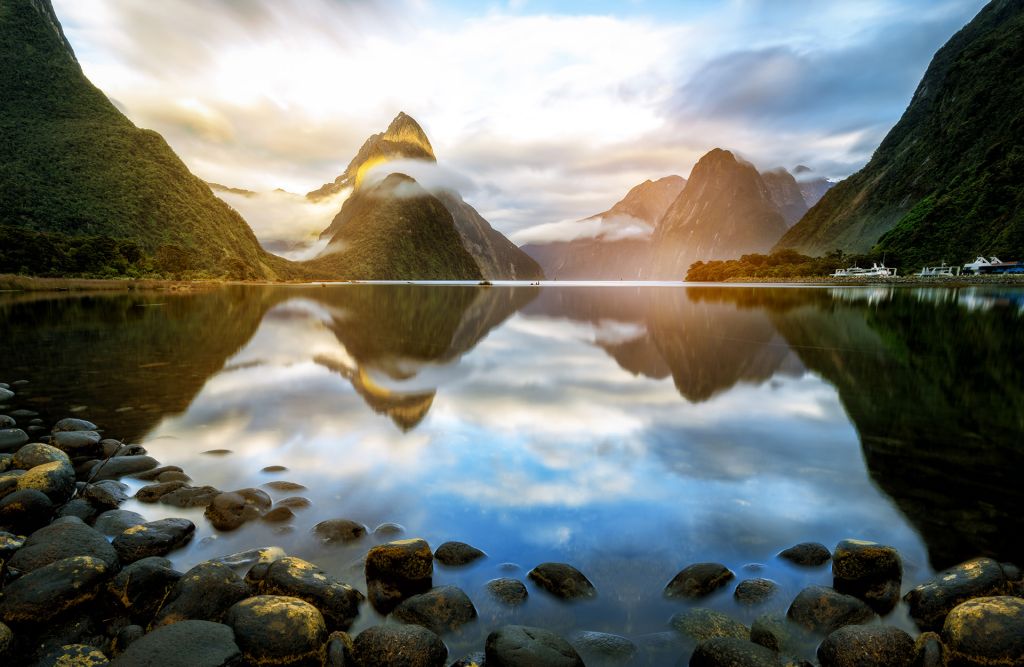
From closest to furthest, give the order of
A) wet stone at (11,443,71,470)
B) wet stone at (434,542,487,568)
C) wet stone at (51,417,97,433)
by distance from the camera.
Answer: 1. wet stone at (434,542,487,568)
2. wet stone at (11,443,71,470)
3. wet stone at (51,417,97,433)

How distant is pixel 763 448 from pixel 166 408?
62.5 feet

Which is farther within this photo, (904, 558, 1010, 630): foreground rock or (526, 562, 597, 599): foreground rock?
(526, 562, 597, 599): foreground rock

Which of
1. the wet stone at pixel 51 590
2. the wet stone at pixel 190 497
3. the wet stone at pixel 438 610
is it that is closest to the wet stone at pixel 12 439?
the wet stone at pixel 190 497

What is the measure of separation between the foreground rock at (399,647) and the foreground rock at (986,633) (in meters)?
6.03

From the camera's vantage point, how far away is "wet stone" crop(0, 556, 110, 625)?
20.9 ft

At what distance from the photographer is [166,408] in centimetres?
1773

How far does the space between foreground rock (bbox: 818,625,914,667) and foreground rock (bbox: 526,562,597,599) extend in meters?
2.98

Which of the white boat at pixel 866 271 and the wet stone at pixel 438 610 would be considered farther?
the white boat at pixel 866 271

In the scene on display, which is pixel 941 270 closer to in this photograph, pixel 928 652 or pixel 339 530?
pixel 928 652

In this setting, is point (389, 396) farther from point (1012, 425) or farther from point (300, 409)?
point (1012, 425)

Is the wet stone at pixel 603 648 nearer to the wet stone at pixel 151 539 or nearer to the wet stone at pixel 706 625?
the wet stone at pixel 706 625

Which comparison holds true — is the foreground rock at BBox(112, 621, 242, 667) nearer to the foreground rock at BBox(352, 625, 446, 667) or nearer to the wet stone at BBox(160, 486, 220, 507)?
the foreground rock at BBox(352, 625, 446, 667)

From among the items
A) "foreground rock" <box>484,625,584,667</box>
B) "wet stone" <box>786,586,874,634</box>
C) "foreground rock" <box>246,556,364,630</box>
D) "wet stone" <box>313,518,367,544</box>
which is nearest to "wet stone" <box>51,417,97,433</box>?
"wet stone" <box>313,518,367,544</box>

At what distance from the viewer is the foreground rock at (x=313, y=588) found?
6840 mm
